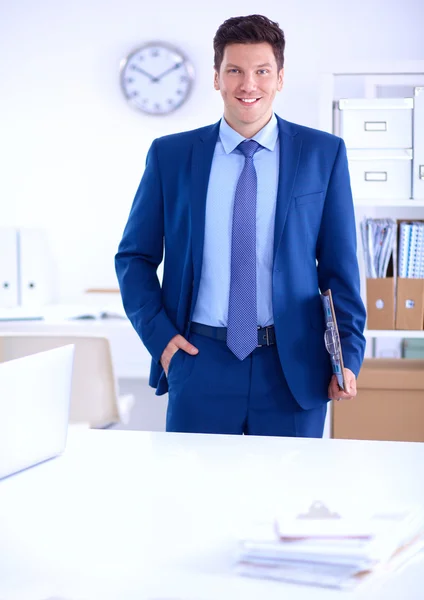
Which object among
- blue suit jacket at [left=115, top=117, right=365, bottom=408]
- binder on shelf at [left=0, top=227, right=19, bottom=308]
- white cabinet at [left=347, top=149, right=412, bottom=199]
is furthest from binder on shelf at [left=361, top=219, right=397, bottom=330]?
binder on shelf at [left=0, top=227, right=19, bottom=308]

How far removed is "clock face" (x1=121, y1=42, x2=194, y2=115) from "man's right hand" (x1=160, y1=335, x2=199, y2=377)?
265cm

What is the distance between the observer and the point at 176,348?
1759 millimetres

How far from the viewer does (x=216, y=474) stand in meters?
1.24

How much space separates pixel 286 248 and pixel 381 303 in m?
1.28

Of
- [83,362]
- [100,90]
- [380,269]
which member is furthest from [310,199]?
[100,90]

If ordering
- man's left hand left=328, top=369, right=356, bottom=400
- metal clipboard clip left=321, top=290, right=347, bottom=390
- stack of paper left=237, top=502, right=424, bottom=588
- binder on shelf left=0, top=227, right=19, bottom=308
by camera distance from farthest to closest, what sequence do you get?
binder on shelf left=0, top=227, right=19, bottom=308
man's left hand left=328, top=369, right=356, bottom=400
metal clipboard clip left=321, top=290, right=347, bottom=390
stack of paper left=237, top=502, right=424, bottom=588

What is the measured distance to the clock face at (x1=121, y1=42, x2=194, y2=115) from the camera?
4.12 metres

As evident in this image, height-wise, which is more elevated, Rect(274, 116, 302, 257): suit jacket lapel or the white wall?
the white wall

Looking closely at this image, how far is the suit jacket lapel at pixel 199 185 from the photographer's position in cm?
176

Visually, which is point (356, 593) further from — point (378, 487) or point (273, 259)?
point (273, 259)

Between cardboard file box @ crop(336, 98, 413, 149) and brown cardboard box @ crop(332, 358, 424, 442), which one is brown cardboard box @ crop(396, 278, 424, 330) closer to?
brown cardboard box @ crop(332, 358, 424, 442)

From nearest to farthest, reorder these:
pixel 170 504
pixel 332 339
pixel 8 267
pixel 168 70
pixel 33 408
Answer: pixel 170 504, pixel 33 408, pixel 332 339, pixel 8 267, pixel 168 70

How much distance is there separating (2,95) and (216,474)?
11.6 ft

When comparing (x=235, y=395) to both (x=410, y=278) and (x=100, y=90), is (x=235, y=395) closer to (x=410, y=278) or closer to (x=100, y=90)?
(x=410, y=278)
